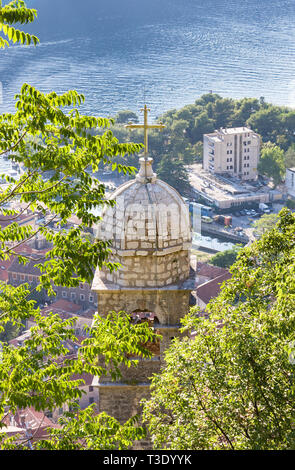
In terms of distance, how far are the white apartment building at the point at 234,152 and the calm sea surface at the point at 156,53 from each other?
39.8 feet

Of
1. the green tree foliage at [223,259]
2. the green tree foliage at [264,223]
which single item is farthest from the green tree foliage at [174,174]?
the green tree foliage at [223,259]

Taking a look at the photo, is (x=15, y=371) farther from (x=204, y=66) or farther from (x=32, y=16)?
(x=204, y=66)

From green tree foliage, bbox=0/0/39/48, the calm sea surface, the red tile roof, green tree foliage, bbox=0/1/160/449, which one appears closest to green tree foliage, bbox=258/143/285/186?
the calm sea surface

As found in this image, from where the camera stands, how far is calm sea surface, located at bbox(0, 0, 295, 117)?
86.2 m

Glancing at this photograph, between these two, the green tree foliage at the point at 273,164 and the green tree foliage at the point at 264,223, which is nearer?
the green tree foliage at the point at 264,223

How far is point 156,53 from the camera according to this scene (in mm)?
104438

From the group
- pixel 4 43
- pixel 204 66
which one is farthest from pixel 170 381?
pixel 204 66

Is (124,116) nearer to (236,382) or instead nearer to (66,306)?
(66,306)

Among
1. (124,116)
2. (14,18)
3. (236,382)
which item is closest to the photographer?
(14,18)

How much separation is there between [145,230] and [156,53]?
324 feet

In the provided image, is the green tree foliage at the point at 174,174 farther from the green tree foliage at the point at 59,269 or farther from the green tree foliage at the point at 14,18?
the green tree foliage at the point at 14,18

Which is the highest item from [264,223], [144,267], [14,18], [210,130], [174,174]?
[14,18]

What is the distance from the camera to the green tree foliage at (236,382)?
637cm

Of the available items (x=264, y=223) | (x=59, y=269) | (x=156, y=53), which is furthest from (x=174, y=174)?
A: (x=59, y=269)
